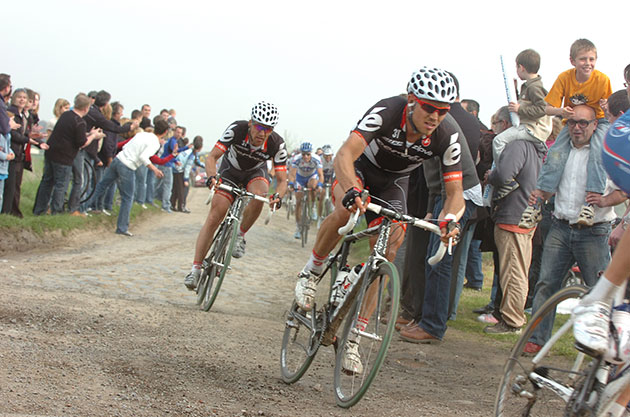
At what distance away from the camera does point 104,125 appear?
648 inches

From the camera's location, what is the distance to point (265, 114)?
30.5 ft

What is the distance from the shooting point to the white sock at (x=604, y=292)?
353 centimetres

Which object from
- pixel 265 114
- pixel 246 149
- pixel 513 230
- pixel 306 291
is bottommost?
pixel 306 291

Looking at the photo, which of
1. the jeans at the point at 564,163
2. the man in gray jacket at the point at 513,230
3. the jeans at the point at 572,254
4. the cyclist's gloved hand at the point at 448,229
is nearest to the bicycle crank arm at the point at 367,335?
the cyclist's gloved hand at the point at 448,229

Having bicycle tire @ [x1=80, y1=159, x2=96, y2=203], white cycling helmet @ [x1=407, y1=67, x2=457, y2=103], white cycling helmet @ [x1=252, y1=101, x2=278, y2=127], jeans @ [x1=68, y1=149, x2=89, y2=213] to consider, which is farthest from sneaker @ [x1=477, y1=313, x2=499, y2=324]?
bicycle tire @ [x1=80, y1=159, x2=96, y2=203]

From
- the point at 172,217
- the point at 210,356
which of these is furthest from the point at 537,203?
the point at 172,217

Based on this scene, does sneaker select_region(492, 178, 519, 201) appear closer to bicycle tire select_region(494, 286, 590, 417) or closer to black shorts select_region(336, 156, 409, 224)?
black shorts select_region(336, 156, 409, 224)

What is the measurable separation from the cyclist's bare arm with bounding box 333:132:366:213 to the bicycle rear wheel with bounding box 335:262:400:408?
0.74 meters

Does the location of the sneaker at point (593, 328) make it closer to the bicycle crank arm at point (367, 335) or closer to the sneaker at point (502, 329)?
the bicycle crank arm at point (367, 335)

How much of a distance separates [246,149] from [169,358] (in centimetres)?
416

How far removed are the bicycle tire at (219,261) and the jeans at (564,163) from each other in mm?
3651

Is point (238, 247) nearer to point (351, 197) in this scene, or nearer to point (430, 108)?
point (430, 108)

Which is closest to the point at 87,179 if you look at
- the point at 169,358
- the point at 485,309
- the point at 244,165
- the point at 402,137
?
the point at 244,165

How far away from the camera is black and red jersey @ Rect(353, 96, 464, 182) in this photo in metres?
5.91
